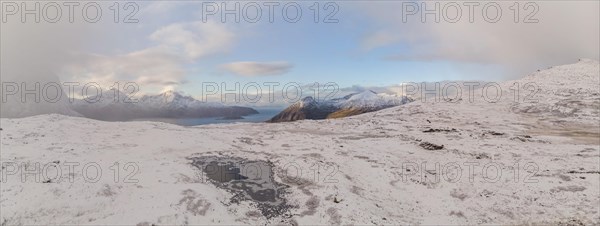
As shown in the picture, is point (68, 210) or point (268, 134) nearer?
point (68, 210)

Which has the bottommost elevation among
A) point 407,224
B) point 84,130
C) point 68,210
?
point 407,224

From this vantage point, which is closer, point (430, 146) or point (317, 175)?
point (317, 175)

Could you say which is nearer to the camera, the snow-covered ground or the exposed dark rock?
the snow-covered ground

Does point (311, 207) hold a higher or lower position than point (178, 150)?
lower

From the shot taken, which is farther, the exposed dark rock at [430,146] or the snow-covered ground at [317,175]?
the exposed dark rock at [430,146]

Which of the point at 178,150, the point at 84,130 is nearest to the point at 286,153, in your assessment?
the point at 178,150

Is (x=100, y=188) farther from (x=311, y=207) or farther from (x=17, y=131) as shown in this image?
(x=17, y=131)

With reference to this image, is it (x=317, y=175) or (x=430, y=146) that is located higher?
(x=430, y=146)

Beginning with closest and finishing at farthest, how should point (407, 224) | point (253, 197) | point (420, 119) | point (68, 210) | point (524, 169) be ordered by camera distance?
point (68, 210) < point (407, 224) < point (253, 197) < point (524, 169) < point (420, 119)
